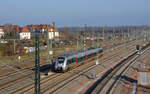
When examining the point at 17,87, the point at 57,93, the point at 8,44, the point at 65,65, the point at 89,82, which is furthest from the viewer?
the point at 8,44

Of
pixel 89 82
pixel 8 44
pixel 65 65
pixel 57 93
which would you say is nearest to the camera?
pixel 57 93

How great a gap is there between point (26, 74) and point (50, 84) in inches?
216

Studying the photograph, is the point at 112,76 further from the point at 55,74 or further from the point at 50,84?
the point at 50,84

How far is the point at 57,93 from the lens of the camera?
57.9 feet

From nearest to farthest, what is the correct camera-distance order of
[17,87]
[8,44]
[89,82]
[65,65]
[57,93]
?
[57,93]
[17,87]
[89,82]
[65,65]
[8,44]

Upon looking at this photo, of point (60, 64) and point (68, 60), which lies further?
point (68, 60)

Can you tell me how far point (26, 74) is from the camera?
24.9 meters

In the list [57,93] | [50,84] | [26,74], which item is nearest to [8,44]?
[26,74]

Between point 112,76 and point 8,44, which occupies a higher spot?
point 8,44

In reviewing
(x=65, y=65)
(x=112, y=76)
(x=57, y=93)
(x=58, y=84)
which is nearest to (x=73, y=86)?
(x=58, y=84)

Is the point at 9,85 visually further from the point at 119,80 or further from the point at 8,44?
the point at 8,44

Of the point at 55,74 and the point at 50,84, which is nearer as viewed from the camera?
the point at 50,84

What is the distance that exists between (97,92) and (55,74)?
800 centimetres

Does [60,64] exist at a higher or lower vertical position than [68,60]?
lower
